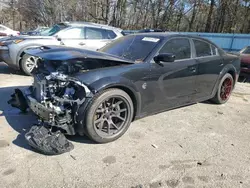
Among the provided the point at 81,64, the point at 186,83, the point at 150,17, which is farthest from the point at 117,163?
the point at 150,17

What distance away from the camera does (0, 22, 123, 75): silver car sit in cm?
716

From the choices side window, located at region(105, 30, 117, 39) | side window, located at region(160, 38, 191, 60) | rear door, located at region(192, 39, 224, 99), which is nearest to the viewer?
side window, located at region(160, 38, 191, 60)

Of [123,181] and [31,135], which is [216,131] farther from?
[31,135]

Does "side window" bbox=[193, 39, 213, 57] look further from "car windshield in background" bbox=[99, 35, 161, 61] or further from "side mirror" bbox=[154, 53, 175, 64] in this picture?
"side mirror" bbox=[154, 53, 175, 64]

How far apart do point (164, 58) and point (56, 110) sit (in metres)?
1.82

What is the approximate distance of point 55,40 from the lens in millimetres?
7711

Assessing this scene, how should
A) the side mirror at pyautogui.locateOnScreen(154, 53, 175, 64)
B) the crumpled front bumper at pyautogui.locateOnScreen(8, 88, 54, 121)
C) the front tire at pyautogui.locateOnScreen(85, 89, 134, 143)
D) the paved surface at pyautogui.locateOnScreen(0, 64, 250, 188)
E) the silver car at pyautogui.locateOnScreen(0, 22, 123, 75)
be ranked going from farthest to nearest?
the silver car at pyautogui.locateOnScreen(0, 22, 123, 75) → the side mirror at pyautogui.locateOnScreen(154, 53, 175, 64) → the front tire at pyautogui.locateOnScreen(85, 89, 134, 143) → the crumpled front bumper at pyautogui.locateOnScreen(8, 88, 54, 121) → the paved surface at pyautogui.locateOnScreen(0, 64, 250, 188)

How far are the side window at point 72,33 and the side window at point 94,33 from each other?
0.22 metres

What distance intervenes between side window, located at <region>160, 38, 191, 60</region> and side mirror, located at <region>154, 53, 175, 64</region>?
217 millimetres

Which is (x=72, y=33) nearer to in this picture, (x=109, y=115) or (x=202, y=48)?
(x=202, y=48)

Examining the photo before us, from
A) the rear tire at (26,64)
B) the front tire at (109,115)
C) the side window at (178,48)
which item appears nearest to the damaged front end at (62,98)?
the front tire at (109,115)

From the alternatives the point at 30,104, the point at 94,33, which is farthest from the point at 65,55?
the point at 94,33

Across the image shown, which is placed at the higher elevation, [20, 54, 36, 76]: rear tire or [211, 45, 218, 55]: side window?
[211, 45, 218, 55]: side window

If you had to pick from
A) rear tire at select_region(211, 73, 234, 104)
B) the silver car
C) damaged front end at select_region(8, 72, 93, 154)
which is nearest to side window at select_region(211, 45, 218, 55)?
rear tire at select_region(211, 73, 234, 104)
